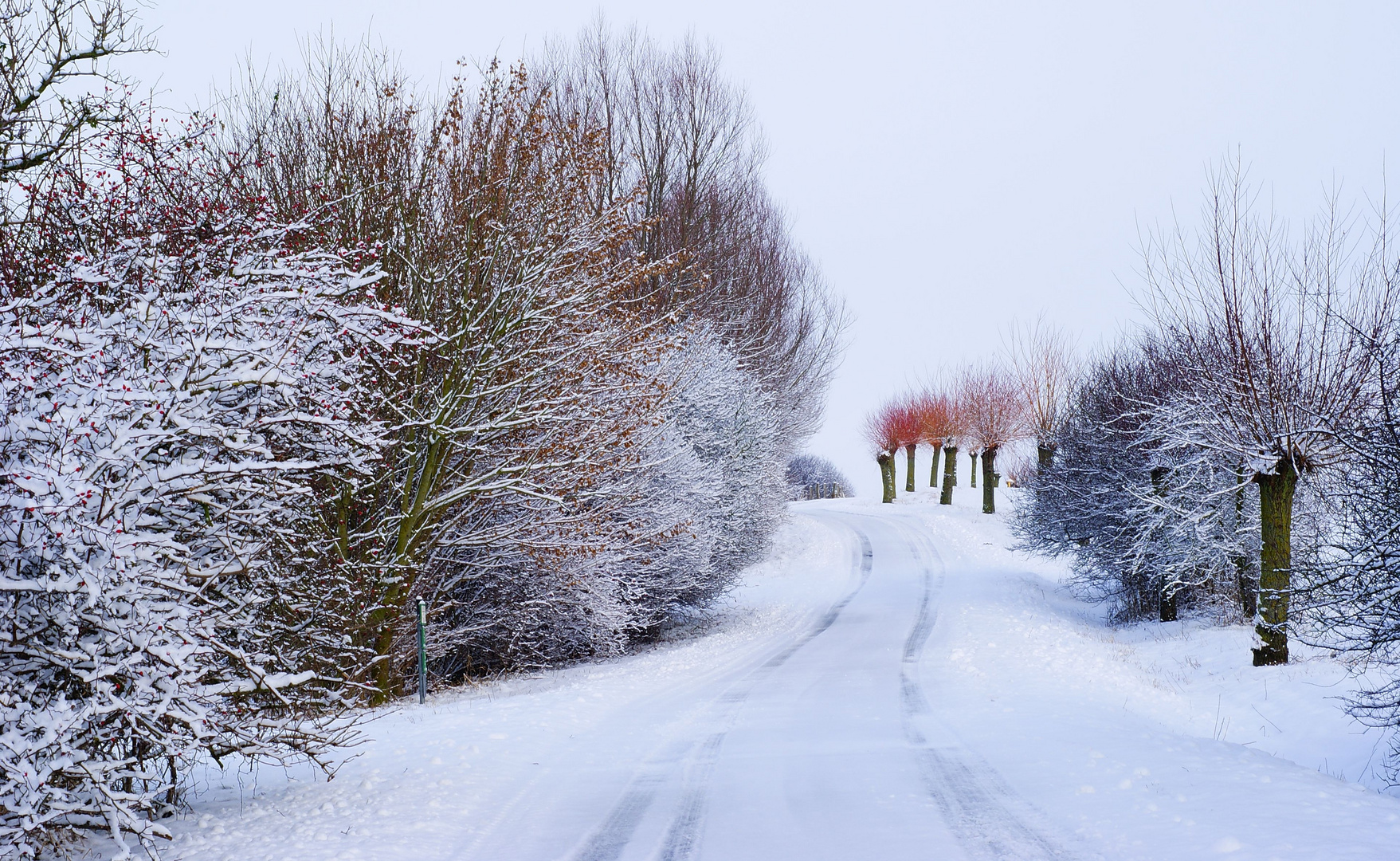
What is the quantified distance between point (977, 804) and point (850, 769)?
1.39 m

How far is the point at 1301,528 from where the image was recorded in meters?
17.3

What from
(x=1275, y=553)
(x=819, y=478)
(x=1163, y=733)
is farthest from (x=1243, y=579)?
(x=819, y=478)

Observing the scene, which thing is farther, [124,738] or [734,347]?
[734,347]

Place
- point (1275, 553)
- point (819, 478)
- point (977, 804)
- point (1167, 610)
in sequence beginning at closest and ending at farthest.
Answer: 1. point (977, 804)
2. point (1275, 553)
3. point (1167, 610)
4. point (819, 478)

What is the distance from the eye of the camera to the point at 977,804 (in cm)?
657

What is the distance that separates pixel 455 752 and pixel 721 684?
17.2 ft

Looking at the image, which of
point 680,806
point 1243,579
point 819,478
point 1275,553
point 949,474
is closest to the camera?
point 680,806

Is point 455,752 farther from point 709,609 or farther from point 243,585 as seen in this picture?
point 709,609

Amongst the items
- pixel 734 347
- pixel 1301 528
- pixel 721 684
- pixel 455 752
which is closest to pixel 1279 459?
pixel 1301 528

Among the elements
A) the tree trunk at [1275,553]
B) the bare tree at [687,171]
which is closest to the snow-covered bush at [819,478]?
the bare tree at [687,171]

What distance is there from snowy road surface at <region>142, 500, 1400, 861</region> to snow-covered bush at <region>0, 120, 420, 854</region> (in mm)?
1053

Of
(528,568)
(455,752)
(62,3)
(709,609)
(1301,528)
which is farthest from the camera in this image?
(709,609)

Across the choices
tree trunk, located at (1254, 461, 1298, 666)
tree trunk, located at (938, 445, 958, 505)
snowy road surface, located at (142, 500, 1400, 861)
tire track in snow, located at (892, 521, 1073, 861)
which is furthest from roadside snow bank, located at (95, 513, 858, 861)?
tree trunk, located at (938, 445, 958, 505)

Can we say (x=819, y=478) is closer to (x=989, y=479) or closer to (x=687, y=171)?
(x=989, y=479)
